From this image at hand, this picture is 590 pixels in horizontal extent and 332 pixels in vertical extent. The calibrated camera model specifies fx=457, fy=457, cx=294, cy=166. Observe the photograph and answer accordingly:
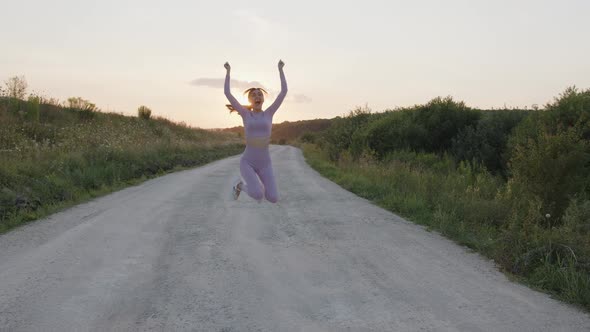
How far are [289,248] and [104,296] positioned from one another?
2951mm

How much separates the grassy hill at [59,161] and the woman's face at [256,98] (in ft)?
18.9

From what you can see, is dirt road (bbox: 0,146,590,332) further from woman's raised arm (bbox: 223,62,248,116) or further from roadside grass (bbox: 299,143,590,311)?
woman's raised arm (bbox: 223,62,248,116)

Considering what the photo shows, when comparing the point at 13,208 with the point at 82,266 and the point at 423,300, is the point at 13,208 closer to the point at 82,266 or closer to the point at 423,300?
the point at 82,266

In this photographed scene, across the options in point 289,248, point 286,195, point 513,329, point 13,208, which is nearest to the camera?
point 513,329

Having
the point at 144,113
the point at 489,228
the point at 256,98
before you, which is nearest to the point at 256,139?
the point at 256,98

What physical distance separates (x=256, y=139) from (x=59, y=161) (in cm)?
A: 1096

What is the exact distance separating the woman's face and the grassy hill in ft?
18.9

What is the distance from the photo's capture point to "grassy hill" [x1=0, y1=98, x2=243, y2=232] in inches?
417

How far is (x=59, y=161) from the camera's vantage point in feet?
47.3

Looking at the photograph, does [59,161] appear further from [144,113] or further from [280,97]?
[144,113]

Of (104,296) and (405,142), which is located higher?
(405,142)

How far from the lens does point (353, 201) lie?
1230 centimetres

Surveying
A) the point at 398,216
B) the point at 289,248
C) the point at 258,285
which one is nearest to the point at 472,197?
the point at 398,216

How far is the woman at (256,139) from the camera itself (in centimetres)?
582
